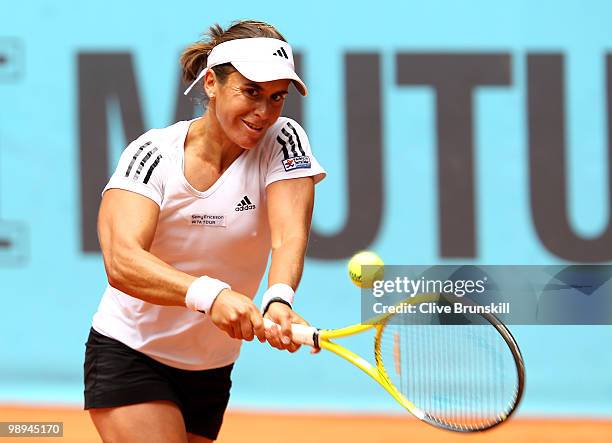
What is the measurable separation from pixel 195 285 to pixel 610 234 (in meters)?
3.50

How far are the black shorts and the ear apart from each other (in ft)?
2.28

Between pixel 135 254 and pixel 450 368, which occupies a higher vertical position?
pixel 135 254

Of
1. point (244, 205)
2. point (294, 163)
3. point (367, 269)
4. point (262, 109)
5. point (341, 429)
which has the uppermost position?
point (262, 109)

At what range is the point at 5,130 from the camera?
5.82 m

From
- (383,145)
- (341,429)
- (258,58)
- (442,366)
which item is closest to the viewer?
(258,58)

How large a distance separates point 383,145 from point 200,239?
2895 millimetres

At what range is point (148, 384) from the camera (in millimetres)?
2971

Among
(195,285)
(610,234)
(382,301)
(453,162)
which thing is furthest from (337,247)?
(195,285)

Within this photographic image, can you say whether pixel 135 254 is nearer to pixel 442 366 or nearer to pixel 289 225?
pixel 289 225

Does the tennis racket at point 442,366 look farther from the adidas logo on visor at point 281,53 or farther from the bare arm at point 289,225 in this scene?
the adidas logo on visor at point 281,53

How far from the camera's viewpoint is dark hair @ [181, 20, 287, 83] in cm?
287

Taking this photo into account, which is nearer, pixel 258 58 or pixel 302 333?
pixel 302 333

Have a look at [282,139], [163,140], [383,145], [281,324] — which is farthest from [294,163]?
[383,145]

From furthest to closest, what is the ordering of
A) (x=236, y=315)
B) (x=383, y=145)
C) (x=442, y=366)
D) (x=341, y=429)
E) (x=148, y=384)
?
(x=383, y=145), (x=341, y=429), (x=148, y=384), (x=442, y=366), (x=236, y=315)
